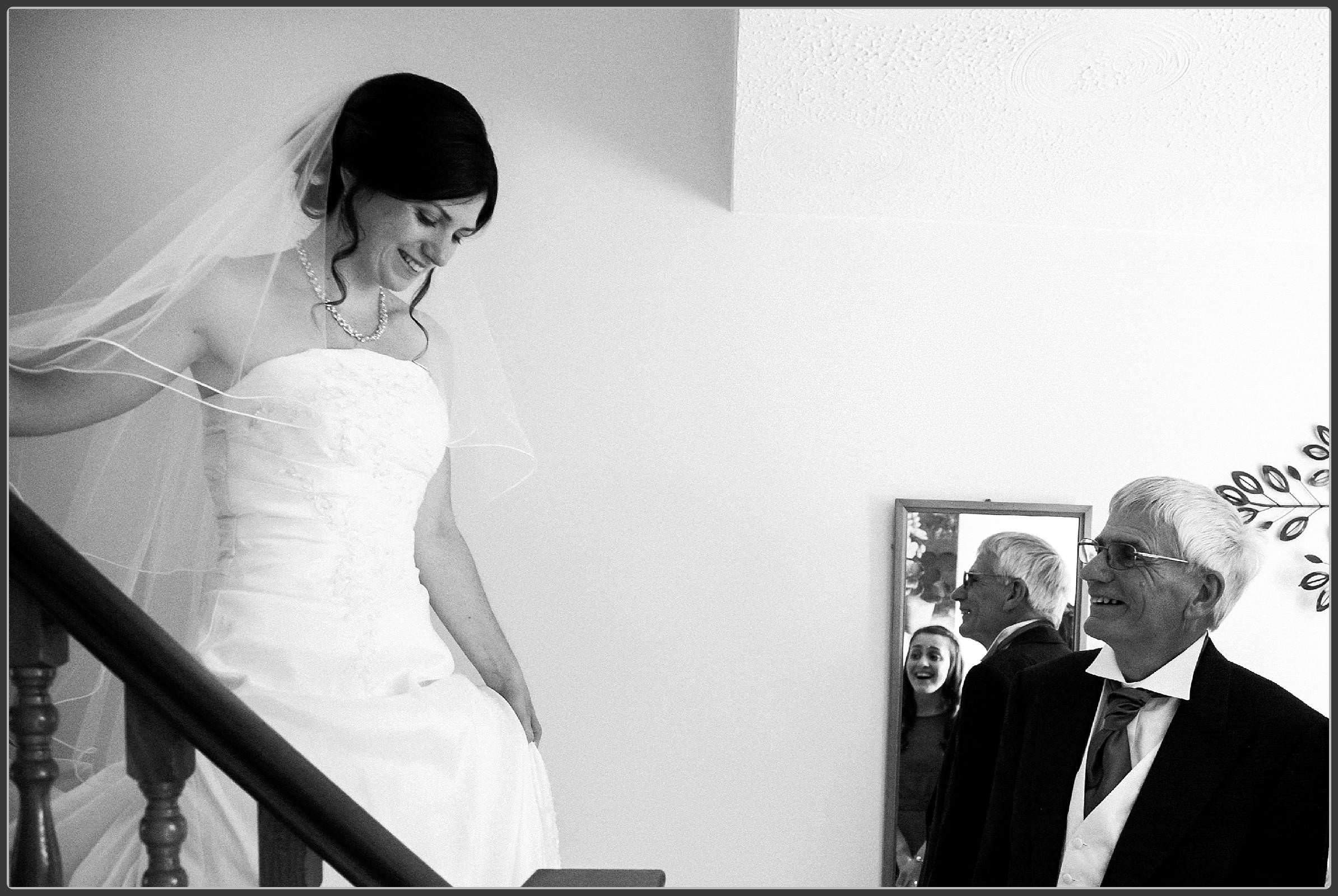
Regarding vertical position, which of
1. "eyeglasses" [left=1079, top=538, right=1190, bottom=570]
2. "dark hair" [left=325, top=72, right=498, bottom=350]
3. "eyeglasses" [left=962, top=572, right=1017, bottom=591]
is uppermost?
"dark hair" [left=325, top=72, right=498, bottom=350]

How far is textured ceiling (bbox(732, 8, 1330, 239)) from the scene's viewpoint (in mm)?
2018

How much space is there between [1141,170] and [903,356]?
72 centimetres

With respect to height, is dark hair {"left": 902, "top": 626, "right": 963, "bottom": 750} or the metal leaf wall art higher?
the metal leaf wall art

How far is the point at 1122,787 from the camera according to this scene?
182 centimetres

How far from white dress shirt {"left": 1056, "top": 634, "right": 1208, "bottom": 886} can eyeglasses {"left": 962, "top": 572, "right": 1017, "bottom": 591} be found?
0.97 m

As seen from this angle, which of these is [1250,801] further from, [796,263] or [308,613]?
[796,263]

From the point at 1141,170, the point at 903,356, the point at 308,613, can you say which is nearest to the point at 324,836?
the point at 308,613

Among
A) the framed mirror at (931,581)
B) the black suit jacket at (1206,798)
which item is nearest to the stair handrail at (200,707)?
the black suit jacket at (1206,798)

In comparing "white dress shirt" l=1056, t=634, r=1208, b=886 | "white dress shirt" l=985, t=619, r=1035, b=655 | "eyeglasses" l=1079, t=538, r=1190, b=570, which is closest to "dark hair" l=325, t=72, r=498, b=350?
"eyeglasses" l=1079, t=538, r=1190, b=570

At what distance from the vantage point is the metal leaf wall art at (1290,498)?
304 cm

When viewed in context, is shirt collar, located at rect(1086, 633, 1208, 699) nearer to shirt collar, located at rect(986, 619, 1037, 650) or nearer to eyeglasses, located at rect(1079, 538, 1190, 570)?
eyeglasses, located at rect(1079, 538, 1190, 570)

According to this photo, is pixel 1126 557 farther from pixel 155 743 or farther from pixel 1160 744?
pixel 155 743

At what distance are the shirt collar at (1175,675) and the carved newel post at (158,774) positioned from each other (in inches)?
59.6

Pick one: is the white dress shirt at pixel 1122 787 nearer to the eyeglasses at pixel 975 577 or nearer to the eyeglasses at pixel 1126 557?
the eyeglasses at pixel 1126 557
